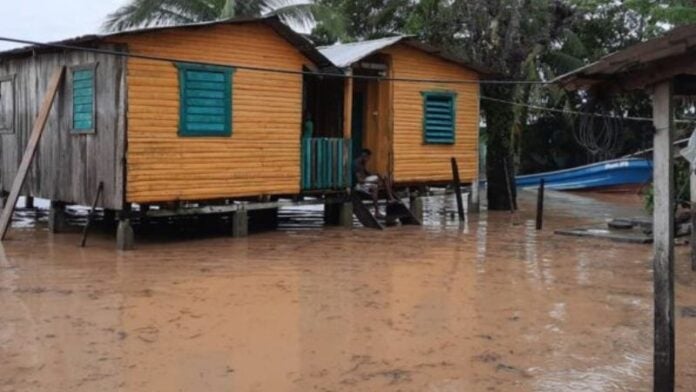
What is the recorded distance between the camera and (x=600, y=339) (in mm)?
7461

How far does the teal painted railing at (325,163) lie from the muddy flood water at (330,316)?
71.6 inches

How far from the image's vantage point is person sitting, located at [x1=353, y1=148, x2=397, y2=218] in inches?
630

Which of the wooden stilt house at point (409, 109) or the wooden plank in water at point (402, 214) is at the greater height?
the wooden stilt house at point (409, 109)

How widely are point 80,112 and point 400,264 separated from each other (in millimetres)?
5861

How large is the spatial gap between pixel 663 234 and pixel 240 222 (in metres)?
9.79

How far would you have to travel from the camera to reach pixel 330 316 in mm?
8195

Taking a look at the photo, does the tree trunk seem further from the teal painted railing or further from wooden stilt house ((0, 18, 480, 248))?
the teal painted railing

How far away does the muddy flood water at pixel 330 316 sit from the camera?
621 centimetres

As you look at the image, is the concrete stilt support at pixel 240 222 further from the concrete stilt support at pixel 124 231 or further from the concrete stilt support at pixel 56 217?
the concrete stilt support at pixel 56 217

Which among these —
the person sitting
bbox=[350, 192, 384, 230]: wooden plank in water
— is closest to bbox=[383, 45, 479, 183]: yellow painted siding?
the person sitting

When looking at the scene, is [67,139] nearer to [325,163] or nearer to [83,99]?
[83,99]

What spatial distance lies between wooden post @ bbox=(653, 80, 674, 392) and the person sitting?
423 inches

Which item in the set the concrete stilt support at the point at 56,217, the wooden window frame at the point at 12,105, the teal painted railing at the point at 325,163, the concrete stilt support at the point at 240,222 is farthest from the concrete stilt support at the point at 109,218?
the teal painted railing at the point at 325,163

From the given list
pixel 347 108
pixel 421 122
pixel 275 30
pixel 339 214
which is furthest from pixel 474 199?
pixel 275 30
